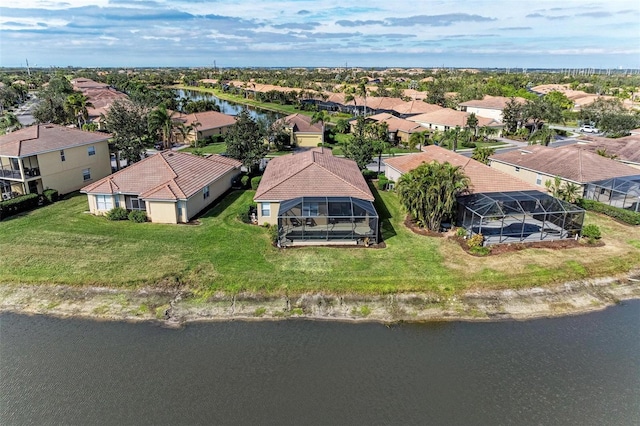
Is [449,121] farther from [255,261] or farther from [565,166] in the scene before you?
[255,261]

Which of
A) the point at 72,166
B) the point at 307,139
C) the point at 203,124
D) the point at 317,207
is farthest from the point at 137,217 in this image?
the point at 203,124

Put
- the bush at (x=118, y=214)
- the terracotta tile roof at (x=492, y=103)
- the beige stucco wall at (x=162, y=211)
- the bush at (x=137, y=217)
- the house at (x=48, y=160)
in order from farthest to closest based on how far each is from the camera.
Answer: the terracotta tile roof at (x=492, y=103) < the house at (x=48, y=160) < the bush at (x=118, y=214) < the bush at (x=137, y=217) < the beige stucco wall at (x=162, y=211)

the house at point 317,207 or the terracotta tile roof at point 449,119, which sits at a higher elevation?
the terracotta tile roof at point 449,119

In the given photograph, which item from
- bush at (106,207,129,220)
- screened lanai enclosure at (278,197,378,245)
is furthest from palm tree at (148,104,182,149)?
screened lanai enclosure at (278,197,378,245)

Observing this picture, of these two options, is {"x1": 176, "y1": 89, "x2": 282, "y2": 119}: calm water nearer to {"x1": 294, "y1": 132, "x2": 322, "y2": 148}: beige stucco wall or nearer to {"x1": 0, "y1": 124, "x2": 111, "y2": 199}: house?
{"x1": 294, "y1": 132, "x2": 322, "y2": 148}: beige stucco wall

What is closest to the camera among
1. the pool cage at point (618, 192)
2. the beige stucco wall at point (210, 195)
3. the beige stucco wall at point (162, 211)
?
the beige stucco wall at point (162, 211)

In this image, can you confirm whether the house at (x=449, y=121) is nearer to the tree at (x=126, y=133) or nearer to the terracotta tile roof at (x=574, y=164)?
the terracotta tile roof at (x=574, y=164)

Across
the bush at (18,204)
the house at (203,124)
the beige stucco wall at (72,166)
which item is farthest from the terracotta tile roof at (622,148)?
the bush at (18,204)
